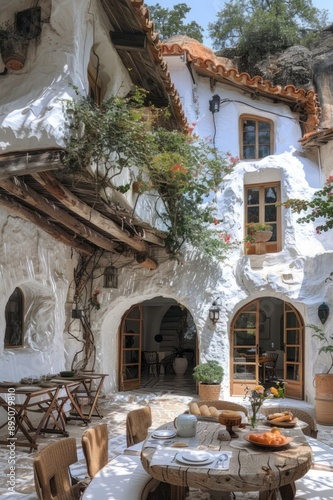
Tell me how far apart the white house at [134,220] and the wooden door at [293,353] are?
27 mm

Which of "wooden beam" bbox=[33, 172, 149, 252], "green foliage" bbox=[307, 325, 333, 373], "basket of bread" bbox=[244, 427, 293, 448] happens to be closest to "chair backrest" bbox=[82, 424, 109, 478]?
"basket of bread" bbox=[244, 427, 293, 448]

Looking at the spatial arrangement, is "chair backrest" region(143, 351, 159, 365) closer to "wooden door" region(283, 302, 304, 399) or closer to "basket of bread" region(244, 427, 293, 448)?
"wooden door" region(283, 302, 304, 399)

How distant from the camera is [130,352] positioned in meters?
10.5

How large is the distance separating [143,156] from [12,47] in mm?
1782

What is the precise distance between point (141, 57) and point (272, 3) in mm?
9803

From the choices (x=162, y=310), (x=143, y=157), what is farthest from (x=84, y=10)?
(x=162, y=310)

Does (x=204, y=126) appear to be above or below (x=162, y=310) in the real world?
above

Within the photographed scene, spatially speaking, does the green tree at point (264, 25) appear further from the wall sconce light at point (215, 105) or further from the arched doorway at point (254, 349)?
the arched doorway at point (254, 349)

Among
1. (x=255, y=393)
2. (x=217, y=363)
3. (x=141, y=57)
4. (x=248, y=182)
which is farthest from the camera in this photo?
(x=248, y=182)

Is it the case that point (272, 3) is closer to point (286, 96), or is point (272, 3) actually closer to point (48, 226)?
point (286, 96)

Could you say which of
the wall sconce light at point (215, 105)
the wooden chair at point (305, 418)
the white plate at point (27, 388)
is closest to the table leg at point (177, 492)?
the wooden chair at point (305, 418)

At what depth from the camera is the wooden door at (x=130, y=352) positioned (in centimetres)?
999

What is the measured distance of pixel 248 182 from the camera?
10008 millimetres

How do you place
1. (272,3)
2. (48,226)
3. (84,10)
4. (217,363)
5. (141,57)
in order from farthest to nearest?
(272,3) → (217,363) → (48,226) → (141,57) → (84,10)
